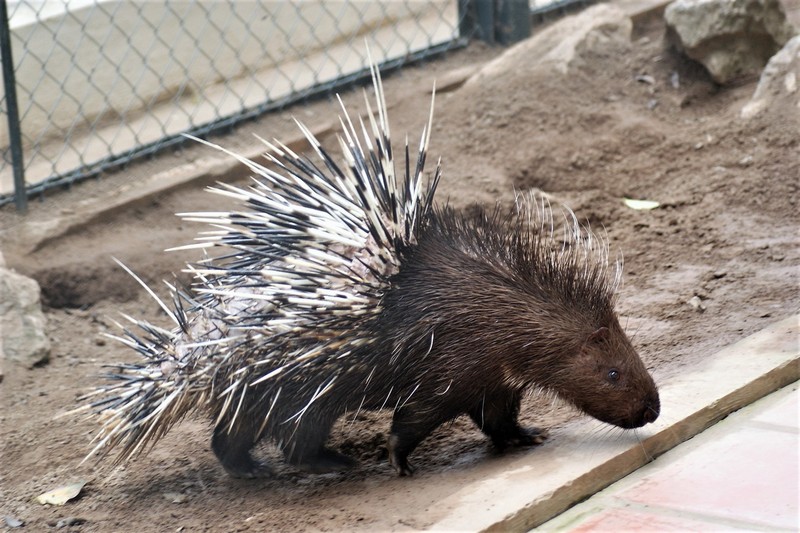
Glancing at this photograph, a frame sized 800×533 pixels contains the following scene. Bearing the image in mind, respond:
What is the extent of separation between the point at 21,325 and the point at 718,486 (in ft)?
10.9

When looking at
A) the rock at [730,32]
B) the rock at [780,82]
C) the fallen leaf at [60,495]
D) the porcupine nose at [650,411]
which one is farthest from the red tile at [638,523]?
the rock at [730,32]

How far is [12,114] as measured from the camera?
5480mm

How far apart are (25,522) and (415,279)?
61.3 inches

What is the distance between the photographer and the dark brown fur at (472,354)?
10.5ft

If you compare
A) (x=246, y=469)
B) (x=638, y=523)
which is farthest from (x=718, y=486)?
(x=246, y=469)

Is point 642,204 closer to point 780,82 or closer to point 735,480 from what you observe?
point 780,82

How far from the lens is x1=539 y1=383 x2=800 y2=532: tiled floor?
8.89 feet

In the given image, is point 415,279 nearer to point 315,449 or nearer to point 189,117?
point 315,449

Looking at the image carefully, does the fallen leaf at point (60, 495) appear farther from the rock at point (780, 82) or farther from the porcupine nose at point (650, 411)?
the rock at point (780, 82)

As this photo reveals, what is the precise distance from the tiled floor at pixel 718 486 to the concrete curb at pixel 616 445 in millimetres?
40

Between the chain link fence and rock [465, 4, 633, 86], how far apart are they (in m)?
0.67

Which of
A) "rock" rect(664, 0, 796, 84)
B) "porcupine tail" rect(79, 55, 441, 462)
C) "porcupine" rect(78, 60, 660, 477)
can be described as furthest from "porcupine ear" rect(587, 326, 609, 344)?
"rock" rect(664, 0, 796, 84)

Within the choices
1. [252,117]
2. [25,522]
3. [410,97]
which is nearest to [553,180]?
[410,97]

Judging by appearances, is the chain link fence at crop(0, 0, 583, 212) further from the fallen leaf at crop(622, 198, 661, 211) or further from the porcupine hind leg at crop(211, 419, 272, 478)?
the porcupine hind leg at crop(211, 419, 272, 478)
